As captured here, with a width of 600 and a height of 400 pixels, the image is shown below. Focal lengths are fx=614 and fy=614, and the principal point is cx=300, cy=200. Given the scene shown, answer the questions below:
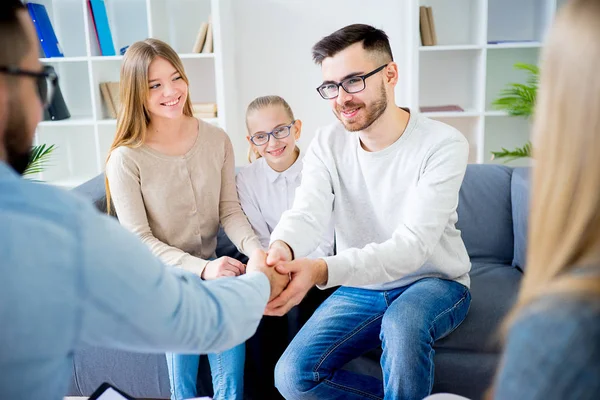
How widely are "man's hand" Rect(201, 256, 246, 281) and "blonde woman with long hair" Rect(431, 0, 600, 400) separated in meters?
1.24

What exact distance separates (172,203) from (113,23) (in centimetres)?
243

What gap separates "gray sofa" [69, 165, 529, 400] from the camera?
1.98 metres

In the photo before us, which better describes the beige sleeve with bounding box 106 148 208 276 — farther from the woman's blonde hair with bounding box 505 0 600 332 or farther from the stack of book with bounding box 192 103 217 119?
the stack of book with bounding box 192 103 217 119

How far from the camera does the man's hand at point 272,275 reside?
167 centimetres

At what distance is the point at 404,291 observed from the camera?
187 centimetres

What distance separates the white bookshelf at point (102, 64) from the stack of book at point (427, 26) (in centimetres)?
124

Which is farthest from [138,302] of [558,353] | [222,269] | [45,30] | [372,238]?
[45,30]

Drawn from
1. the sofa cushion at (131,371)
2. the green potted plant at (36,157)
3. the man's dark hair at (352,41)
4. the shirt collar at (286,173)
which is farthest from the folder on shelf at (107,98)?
the man's dark hair at (352,41)

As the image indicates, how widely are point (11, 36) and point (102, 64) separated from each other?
3.43 m

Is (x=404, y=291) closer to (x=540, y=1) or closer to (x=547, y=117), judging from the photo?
(x=547, y=117)

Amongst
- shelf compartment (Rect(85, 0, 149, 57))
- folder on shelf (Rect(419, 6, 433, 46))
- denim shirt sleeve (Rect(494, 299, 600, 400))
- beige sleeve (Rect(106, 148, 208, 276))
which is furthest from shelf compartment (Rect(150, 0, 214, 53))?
denim shirt sleeve (Rect(494, 299, 600, 400))

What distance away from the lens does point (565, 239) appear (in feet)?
2.60

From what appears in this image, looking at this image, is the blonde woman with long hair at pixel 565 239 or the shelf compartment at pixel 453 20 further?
the shelf compartment at pixel 453 20

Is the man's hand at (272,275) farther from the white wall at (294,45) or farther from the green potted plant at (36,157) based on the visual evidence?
the white wall at (294,45)
